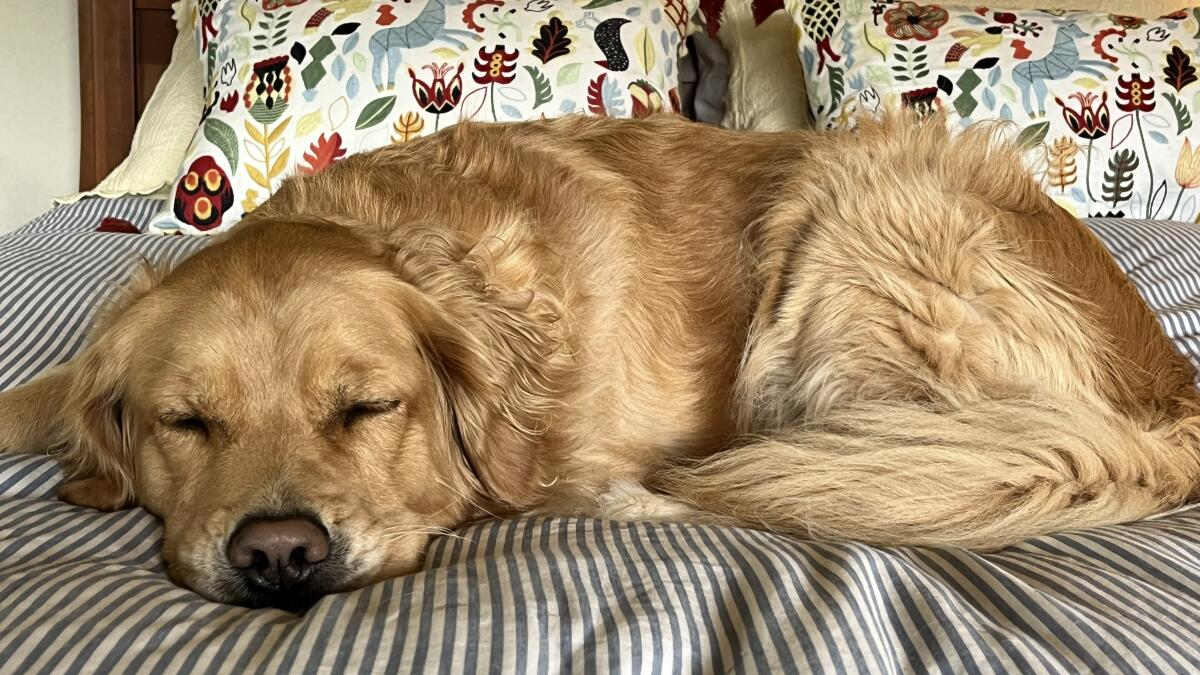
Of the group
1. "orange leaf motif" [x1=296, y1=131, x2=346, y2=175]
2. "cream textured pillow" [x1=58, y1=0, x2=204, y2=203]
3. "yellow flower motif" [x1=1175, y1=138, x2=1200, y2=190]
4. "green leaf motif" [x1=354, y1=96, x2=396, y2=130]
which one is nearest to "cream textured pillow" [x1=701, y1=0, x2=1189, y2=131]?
"yellow flower motif" [x1=1175, y1=138, x2=1200, y2=190]

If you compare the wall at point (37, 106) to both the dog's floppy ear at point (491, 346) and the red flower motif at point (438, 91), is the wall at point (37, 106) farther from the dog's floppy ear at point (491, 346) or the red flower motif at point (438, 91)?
the dog's floppy ear at point (491, 346)

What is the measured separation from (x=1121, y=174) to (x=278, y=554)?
2803 millimetres

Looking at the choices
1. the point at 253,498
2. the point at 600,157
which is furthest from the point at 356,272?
the point at 600,157

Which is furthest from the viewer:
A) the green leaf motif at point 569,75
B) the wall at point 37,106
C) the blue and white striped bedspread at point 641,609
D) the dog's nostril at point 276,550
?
the wall at point 37,106

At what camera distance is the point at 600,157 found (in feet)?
6.00

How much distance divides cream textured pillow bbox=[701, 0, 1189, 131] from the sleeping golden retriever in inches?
51.3

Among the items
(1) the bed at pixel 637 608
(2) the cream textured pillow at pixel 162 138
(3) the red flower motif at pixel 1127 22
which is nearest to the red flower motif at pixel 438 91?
(2) the cream textured pillow at pixel 162 138

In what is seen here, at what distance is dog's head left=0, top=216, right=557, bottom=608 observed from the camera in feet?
3.57

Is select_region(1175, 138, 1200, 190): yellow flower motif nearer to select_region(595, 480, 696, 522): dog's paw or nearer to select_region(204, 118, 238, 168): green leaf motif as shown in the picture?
select_region(595, 480, 696, 522): dog's paw

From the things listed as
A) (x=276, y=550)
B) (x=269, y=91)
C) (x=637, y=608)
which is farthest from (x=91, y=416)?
(x=269, y=91)

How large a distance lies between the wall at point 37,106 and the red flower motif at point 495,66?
2.25 m

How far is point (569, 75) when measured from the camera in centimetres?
285

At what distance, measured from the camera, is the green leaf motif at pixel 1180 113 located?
283cm

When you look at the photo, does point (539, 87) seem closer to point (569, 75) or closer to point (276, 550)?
point (569, 75)
